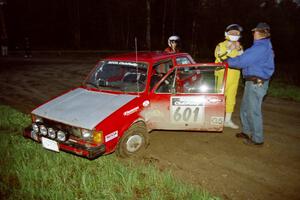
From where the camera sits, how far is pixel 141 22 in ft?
131

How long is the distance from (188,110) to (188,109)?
0.02 metres

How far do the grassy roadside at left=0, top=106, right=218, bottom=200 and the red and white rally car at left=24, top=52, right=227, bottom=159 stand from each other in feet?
0.96

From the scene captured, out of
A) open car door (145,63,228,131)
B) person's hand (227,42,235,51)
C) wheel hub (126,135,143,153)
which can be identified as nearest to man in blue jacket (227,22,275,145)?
open car door (145,63,228,131)

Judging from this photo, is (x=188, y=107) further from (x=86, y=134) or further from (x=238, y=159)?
(x=86, y=134)

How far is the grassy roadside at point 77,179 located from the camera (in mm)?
3543

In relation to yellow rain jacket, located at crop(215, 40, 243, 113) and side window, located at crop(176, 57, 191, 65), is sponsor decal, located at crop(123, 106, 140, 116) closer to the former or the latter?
side window, located at crop(176, 57, 191, 65)

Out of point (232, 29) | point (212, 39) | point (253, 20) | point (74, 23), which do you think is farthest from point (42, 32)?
point (232, 29)

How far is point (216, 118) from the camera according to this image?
4809mm

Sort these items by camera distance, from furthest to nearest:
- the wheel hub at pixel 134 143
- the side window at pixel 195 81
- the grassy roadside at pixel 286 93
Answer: the grassy roadside at pixel 286 93, the side window at pixel 195 81, the wheel hub at pixel 134 143

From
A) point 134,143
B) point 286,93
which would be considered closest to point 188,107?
point 134,143

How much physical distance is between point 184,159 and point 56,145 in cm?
215

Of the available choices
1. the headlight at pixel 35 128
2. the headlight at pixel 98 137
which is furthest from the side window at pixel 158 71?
the headlight at pixel 35 128

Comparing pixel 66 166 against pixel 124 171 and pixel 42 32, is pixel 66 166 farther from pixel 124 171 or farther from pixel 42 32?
pixel 42 32

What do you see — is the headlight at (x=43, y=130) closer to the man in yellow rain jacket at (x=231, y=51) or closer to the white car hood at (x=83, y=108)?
the white car hood at (x=83, y=108)
